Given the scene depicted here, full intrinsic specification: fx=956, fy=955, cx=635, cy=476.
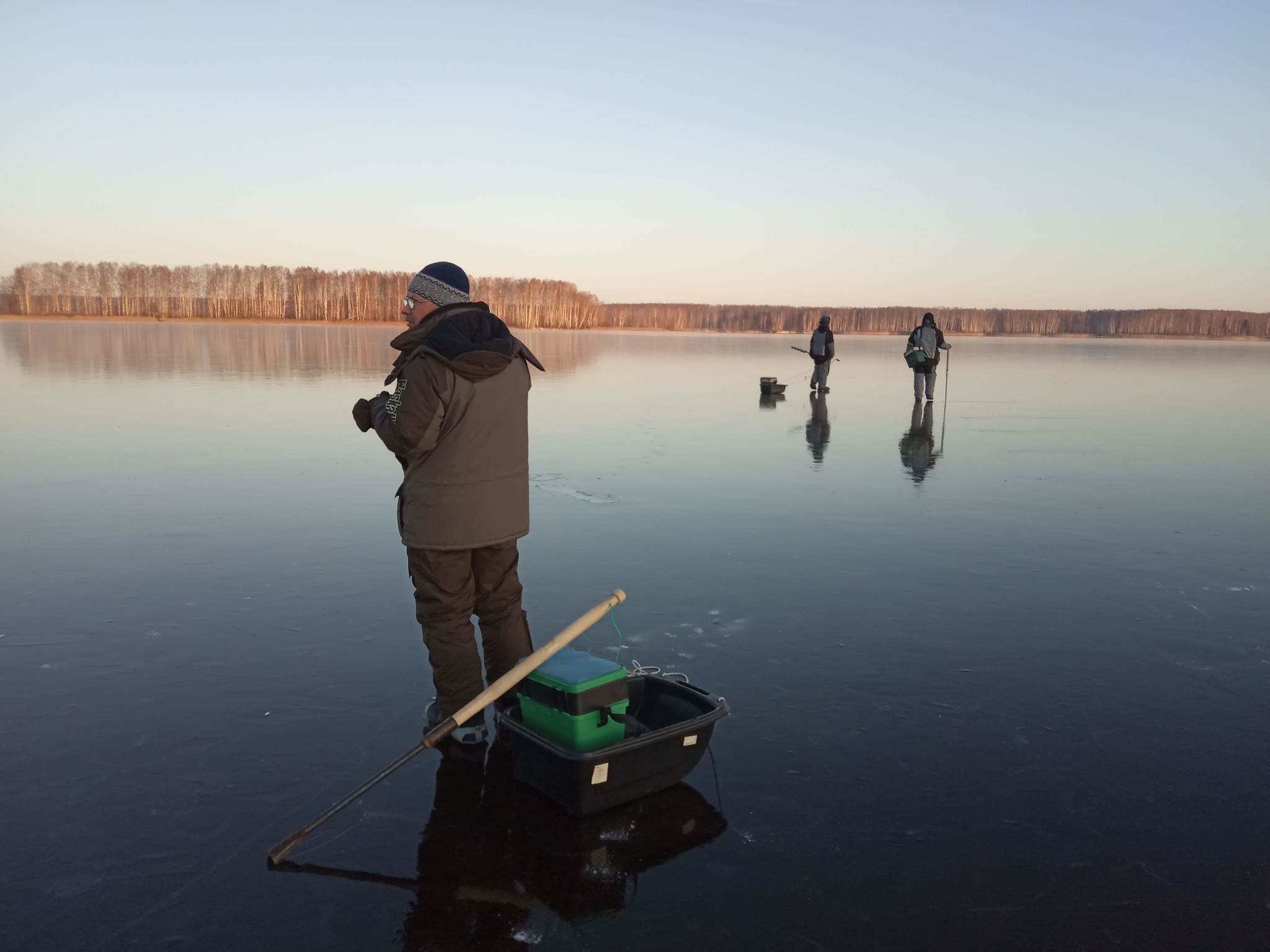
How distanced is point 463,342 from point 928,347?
17369mm

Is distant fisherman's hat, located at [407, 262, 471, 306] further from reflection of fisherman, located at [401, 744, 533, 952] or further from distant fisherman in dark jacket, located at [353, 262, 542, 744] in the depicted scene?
reflection of fisherman, located at [401, 744, 533, 952]

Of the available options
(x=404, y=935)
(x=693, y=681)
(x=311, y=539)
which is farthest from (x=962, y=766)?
(x=311, y=539)

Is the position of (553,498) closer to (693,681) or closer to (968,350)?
(693,681)

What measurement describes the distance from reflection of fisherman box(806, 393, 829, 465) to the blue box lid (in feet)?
28.3

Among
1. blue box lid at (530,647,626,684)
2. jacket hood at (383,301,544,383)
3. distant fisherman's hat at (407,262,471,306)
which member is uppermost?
distant fisherman's hat at (407,262,471,306)

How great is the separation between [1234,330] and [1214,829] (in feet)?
603

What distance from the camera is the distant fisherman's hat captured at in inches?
162

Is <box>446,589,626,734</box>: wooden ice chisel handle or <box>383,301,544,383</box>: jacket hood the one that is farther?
<box>383,301,544,383</box>: jacket hood

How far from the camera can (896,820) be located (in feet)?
11.7

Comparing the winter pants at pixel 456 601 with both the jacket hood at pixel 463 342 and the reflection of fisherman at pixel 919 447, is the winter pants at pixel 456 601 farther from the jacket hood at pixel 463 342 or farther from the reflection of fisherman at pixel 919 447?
the reflection of fisherman at pixel 919 447

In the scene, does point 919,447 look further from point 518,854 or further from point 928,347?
point 518,854

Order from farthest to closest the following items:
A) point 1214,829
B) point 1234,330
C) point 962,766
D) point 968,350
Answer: point 1234,330 → point 968,350 → point 962,766 → point 1214,829

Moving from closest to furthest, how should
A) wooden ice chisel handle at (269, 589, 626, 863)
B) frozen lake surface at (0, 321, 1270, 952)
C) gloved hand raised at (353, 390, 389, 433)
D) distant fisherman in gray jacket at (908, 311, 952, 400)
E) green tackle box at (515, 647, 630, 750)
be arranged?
frozen lake surface at (0, 321, 1270, 952), wooden ice chisel handle at (269, 589, 626, 863), green tackle box at (515, 647, 630, 750), gloved hand raised at (353, 390, 389, 433), distant fisherman in gray jacket at (908, 311, 952, 400)

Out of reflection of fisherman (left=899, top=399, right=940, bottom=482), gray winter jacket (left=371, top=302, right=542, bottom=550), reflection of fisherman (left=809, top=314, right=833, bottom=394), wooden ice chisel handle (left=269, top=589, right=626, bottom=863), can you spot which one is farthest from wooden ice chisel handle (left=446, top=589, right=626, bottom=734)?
reflection of fisherman (left=809, top=314, right=833, bottom=394)
